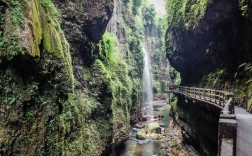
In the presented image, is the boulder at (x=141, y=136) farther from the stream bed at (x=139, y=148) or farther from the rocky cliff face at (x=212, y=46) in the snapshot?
the rocky cliff face at (x=212, y=46)

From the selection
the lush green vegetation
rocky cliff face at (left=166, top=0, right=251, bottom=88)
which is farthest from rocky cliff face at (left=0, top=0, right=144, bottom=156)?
rocky cliff face at (left=166, top=0, right=251, bottom=88)

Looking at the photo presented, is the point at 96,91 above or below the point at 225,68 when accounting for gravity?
below

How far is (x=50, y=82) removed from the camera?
1050 cm

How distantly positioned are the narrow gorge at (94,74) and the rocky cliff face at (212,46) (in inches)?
2.8

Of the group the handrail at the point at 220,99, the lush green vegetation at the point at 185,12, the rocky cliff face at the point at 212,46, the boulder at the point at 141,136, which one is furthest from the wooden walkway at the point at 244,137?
the boulder at the point at 141,136

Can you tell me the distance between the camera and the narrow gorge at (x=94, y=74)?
8.22 meters

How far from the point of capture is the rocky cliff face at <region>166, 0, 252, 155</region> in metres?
15.0

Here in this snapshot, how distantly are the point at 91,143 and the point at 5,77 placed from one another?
30.1 ft

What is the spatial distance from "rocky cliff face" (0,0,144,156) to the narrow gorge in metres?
0.04

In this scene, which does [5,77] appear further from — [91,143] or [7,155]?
[91,143]

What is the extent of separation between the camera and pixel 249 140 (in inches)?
304

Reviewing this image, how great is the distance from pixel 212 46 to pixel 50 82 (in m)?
14.4

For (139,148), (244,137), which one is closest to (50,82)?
(244,137)

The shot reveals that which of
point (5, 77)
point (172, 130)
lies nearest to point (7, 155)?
point (5, 77)
